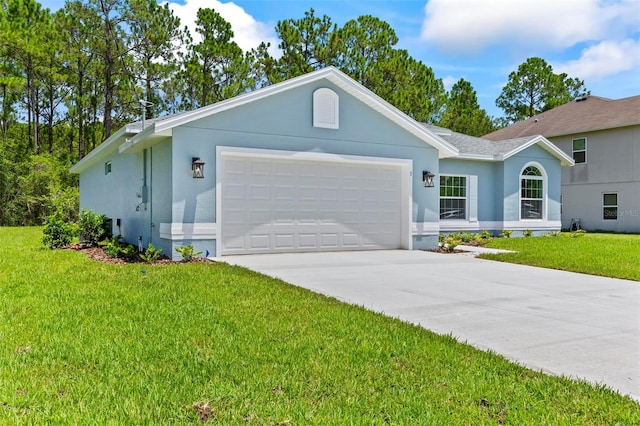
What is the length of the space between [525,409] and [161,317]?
3.53m

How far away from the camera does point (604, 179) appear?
71.5ft

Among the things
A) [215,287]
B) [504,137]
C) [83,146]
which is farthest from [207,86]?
[215,287]

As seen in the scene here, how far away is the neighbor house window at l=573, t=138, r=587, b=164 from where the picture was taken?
74.5ft

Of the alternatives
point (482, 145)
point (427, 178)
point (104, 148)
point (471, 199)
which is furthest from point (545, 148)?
point (104, 148)

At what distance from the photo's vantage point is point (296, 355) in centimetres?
389

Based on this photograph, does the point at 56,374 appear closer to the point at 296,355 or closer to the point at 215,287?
the point at 296,355

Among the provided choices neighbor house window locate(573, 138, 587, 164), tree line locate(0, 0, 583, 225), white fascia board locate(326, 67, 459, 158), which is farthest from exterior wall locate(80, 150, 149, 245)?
neighbor house window locate(573, 138, 587, 164)

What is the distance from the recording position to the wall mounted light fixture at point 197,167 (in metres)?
10.0

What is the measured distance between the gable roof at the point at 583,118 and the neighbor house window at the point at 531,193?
6486 millimetres

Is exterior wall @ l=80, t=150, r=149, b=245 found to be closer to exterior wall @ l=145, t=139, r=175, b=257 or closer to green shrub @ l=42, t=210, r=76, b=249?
exterior wall @ l=145, t=139, r=175, b=257

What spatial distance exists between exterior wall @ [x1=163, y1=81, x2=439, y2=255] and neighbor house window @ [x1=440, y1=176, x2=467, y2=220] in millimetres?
2815

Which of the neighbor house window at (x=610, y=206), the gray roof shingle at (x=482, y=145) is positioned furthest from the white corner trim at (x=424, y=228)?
the neighbor house window at (x=610, y=206)

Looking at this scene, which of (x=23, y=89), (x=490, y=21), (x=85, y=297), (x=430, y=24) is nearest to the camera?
(x=85, y=297)

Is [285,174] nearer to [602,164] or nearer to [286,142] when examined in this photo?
[286,142]
